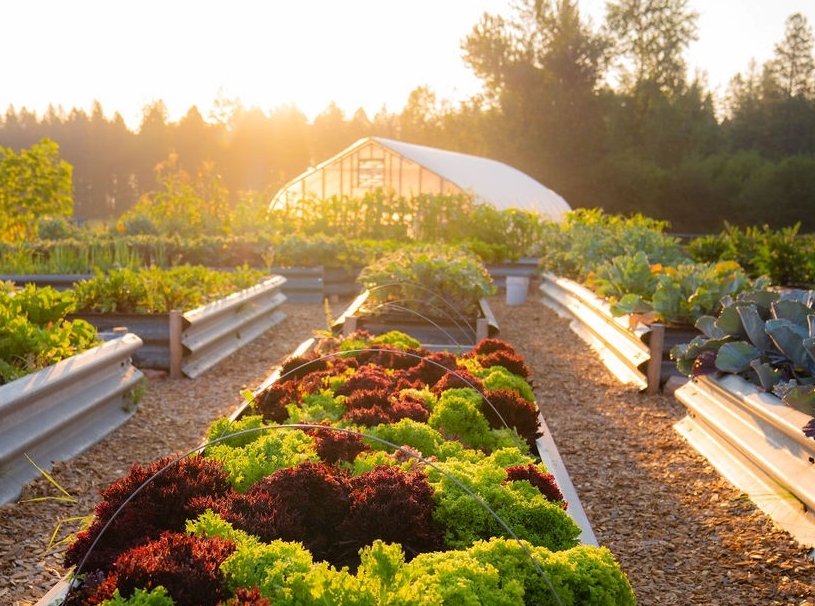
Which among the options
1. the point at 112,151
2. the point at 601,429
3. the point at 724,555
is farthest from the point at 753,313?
the point at 112,151

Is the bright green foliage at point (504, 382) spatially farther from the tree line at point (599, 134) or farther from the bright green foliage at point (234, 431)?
the tree line at point (599, 134)

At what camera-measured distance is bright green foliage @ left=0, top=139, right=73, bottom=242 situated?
15297 millimetres

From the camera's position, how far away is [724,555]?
3332 millimetres

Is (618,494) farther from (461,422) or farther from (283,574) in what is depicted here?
(283,574)

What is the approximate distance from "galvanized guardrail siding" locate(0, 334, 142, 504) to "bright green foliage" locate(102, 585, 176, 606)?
209 centimetres

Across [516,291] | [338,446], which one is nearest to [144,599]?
[338,446]

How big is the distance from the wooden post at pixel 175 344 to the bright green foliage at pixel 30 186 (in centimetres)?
1033

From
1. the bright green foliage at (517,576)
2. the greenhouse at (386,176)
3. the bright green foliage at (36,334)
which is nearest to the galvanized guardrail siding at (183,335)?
the bright green foliage at (36,334)

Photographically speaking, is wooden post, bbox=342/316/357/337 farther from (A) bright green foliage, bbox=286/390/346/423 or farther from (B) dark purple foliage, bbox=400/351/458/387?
(A) bright green foliage, bbox=286/390/346/423

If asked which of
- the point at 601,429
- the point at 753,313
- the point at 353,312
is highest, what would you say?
the point at 753,313

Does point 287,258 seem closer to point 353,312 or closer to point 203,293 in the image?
point 203,293

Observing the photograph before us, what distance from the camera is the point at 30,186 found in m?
15.6

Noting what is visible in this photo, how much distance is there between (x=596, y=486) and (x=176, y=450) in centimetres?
238

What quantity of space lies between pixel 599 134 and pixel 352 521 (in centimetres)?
3578
